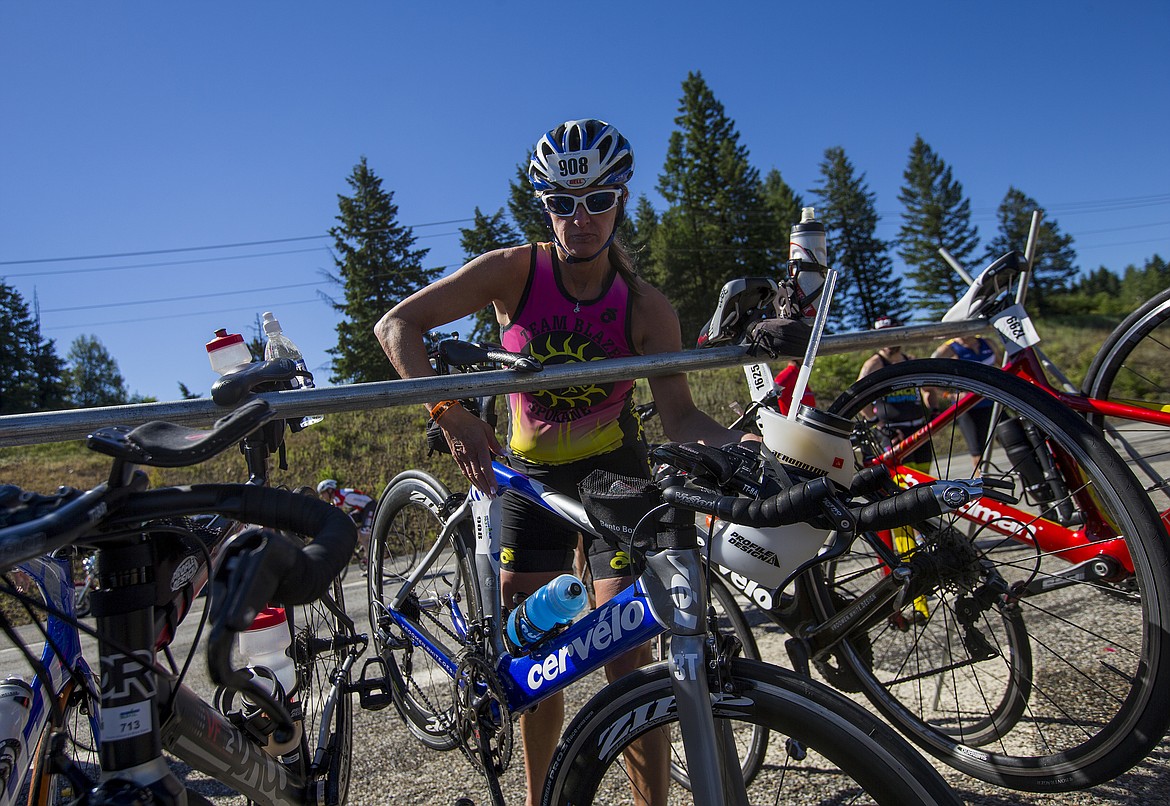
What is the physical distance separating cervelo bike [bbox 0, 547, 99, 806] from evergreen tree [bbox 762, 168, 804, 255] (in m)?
59.3

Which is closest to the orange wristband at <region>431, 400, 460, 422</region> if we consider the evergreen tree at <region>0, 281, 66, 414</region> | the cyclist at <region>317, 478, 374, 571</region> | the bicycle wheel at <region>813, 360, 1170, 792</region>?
the bicycle wheel at <region>813, 360, 1170, 792</region>

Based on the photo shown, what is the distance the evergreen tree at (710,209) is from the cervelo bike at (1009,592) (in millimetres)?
58061

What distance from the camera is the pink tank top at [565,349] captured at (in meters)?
2.70

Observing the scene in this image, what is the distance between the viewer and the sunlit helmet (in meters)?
2.56

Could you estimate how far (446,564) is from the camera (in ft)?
10.3

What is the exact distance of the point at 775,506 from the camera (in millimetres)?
1474

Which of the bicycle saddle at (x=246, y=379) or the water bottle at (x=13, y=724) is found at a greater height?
the bicycle saddle at (x=246, y=379)

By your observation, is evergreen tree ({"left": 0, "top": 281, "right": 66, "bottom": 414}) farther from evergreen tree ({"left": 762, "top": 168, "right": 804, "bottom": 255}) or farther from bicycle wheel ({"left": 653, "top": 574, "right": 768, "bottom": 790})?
evergreen tree ({"left": 762, "top": 168, "right": 804, "bottom": 255})

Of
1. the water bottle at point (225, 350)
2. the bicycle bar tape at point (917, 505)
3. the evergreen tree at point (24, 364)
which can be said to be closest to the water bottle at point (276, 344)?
the water bottle at point (225, 350)

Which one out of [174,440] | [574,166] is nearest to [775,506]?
[174,440]

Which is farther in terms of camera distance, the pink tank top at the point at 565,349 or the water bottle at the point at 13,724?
the pink tank top at the point at 565,349

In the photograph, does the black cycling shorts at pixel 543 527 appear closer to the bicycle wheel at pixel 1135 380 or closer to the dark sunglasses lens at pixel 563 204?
the dark sunglasses lens at pixel 563 204

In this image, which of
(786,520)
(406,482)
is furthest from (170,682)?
(406,482)

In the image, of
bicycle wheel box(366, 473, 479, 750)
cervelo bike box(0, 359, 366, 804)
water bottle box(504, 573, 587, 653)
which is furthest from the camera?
bicycle wheel box(366, 473, 479, 750)
